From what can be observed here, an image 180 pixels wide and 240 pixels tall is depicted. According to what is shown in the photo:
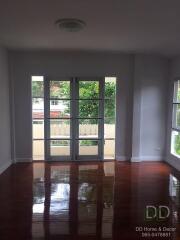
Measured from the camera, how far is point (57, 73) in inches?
227

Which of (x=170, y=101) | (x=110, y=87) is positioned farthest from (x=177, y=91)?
(x=110, y=87)

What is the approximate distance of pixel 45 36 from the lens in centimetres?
422

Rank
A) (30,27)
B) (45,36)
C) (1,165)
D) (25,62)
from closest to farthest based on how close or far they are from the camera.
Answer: (30,27) < (45,36) < (1,165) < (25,62)

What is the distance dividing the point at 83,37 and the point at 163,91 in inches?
107

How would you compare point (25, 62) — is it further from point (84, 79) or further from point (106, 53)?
point (106, 53)

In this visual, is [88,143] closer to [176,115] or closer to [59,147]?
[59,147]

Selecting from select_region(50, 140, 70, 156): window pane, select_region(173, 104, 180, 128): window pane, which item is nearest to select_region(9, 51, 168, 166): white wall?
select_region(173, 104, 180, 128): window pane

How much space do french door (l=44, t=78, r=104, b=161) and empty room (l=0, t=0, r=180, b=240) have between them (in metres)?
0.03

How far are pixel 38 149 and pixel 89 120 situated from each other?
4.91 ft

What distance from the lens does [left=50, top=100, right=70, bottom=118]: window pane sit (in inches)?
233

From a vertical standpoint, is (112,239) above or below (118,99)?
below

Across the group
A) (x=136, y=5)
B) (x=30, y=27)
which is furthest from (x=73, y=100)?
(x=136, y=5)

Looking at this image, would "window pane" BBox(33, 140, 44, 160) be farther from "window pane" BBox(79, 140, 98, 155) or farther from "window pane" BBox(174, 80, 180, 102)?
"window pane" BBox(174, 80, 180, 102)

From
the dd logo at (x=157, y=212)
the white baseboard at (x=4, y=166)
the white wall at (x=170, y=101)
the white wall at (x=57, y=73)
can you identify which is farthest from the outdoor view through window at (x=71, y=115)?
the dd logo at (x=157, y=212)
